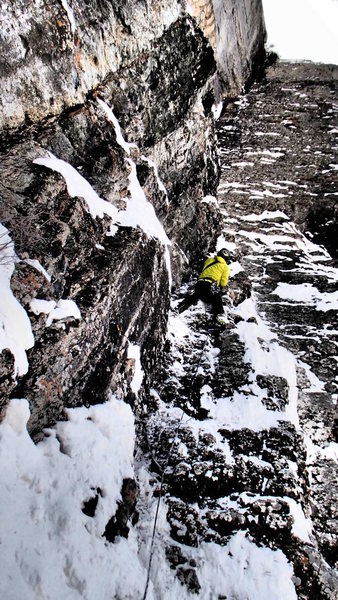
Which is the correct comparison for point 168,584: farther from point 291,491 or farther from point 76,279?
point 76,279

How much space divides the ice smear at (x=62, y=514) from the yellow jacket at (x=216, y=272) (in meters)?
4.45

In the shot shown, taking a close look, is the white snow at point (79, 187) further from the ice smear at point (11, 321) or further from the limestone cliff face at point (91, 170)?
the ice smear at point (11, 321)

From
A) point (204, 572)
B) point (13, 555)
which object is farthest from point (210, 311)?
point (13, 555)

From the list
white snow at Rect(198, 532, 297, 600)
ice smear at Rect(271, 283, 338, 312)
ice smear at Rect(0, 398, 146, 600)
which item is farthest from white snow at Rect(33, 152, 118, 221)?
ice smear at Rect(271, 283, 338, 312)

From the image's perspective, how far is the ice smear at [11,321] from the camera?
4074 mm

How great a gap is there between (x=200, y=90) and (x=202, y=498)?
1014 centimetres

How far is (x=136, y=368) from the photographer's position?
6469mm

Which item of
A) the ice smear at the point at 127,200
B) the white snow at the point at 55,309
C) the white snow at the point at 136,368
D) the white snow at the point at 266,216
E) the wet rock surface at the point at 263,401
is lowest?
the wet rock surface at the point at 263,401

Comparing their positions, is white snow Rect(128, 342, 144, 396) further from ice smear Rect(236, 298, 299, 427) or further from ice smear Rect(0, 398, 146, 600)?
ice smear Rect(236, 298, 299, 427)

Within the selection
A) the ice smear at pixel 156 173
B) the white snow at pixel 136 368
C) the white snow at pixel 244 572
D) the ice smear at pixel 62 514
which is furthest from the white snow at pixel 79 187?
the white snow at pixel 244 572

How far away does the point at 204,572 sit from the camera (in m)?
5.00

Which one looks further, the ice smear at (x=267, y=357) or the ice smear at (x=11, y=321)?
the ice smear at (x=267, y=357)

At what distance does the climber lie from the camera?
8594 millimetres

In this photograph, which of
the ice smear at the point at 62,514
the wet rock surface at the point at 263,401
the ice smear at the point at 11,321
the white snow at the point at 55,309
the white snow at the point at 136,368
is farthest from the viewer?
the white snow at the point at 136,368
